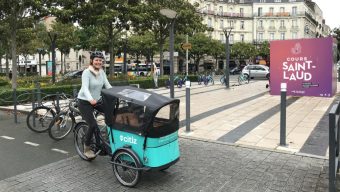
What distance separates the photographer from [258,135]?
8031 mm

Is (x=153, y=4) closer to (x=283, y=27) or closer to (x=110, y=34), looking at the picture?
(x=110, y=34)

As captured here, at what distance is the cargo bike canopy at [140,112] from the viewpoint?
4785 mm

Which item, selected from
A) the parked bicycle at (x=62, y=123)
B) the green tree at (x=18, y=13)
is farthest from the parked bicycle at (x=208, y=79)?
the parked bicycle at (x=62, y=123)

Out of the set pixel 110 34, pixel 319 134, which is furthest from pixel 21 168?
pixel 110 34

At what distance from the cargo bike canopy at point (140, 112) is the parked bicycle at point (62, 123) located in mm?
2745

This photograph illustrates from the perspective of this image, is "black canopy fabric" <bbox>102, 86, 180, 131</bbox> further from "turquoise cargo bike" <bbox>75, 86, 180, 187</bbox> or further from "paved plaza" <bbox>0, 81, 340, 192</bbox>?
"paved plaza" <bbox>0, 81, 340, 192</bbox>

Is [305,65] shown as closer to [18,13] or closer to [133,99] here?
[133,99]

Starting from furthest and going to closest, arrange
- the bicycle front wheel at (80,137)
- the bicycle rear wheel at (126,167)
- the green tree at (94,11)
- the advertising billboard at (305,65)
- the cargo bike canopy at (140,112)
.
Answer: the green tree at (94,11) → the advertising billboard at (305,65) → the bicycle front wheel at (80,137) → the bicycle rear wheel at (126,167) → the cargo bike canopy at (140,112)

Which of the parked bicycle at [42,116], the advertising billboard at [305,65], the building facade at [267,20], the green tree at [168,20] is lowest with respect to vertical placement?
the parked bicycle at [42,116]

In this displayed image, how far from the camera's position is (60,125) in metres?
7.84

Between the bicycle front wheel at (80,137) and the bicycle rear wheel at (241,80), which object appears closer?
the bicycle front wheel at (80,137)

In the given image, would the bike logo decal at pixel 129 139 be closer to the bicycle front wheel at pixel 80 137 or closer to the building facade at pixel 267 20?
the bicycle front wheel at pixel 80 137

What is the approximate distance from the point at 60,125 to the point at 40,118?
95 cm

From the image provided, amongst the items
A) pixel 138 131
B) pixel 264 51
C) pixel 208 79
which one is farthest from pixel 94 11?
pixel 264 51
